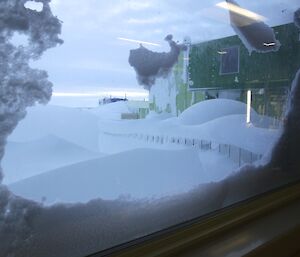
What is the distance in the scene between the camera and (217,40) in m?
1.10

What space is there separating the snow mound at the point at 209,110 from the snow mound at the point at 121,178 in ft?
0.31

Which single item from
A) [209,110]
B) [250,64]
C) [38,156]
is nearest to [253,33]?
[250,64]

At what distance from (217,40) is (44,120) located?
25.6 inches

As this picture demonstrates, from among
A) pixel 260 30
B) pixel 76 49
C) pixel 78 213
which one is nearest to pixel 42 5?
pixel 76 49

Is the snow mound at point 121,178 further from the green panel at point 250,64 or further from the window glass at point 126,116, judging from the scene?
the green panel at point 250,64

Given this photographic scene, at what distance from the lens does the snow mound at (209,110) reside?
1016mm

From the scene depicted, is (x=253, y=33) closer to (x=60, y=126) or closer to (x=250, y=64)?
(x=250, y=64)

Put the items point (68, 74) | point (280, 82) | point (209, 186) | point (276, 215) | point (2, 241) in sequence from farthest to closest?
point (280, 82) < point (276, 215) < point (209, 186) < point (68, 74) < point (2, 241)

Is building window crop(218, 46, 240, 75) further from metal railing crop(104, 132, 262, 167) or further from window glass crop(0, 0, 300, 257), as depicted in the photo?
metal railing crop(104, 132, 262, 167)

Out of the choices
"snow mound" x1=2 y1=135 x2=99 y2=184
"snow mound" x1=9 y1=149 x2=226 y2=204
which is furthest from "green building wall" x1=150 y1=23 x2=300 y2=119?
"snow mound" x1=2 y1=135 x2=99 y2=184

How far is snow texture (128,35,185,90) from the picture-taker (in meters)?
0.83

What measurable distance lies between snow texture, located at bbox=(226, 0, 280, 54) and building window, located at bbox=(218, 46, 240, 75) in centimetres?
5

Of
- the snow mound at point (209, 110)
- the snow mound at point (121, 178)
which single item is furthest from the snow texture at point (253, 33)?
the snow mound at point (121, 178)

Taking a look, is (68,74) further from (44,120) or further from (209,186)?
(209,186)
